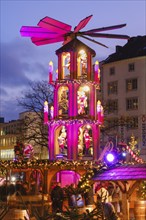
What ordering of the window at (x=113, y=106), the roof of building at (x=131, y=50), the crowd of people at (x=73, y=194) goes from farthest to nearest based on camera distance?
the roof of building at (x=131, y=50) → the window at (x=113, y=106) → the crowd of people at (x=73, y=194)

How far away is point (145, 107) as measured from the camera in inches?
2089

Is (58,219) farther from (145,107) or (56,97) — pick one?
(145,107)

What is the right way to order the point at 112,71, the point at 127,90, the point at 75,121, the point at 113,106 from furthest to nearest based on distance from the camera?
the point at 112,71, the point at 127,90, the point at 113,106, the point at 75,121

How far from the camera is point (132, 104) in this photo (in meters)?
54.3

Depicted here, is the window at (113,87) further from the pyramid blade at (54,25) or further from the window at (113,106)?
the pyramid blade at (54,25)

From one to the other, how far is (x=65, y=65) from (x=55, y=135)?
3889mm

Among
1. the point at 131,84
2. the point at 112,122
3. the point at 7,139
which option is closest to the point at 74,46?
the point at 112,122

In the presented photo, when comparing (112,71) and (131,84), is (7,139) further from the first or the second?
(131,84)

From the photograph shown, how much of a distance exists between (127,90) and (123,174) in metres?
37.0

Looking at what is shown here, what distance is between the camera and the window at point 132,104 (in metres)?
53.9

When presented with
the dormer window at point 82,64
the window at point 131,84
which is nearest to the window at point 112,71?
the window at point 131,84

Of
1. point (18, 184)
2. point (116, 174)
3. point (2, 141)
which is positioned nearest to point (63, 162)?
point (18, 184)

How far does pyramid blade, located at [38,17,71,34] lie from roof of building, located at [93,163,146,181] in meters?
10.7

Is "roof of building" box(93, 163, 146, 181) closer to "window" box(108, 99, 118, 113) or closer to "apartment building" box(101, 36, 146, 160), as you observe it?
"apartment building" box(101, 36, 146, 160)
